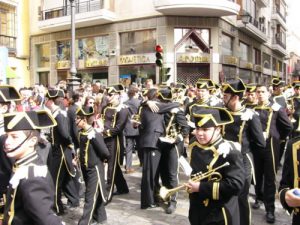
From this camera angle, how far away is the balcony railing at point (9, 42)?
30828 mm


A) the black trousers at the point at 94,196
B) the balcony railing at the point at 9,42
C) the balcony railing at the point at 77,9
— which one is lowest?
the black trousers at the point at 94,196

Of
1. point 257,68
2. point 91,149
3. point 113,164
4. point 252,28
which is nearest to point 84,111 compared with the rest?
point 91,149

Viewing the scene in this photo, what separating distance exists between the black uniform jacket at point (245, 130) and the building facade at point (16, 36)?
27.1 meters

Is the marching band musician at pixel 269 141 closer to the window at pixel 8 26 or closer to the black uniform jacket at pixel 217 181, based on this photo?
the black uniform jacket at pixel 217 181

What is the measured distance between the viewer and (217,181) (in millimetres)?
3996

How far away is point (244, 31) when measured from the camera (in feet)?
102

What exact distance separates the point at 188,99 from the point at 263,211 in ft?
20.0

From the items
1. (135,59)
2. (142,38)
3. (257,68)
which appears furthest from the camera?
(257,68)

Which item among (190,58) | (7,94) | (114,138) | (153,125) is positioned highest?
(190,58)

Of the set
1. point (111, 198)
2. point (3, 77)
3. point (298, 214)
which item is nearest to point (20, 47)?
point (3, 77)

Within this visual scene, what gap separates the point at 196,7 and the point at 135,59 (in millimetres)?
4923

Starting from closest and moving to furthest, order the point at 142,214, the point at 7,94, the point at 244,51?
the point at 7,94, the point at 142,214, the point at 244,51

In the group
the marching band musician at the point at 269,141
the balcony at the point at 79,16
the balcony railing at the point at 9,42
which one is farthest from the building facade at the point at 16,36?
the marching band musician at the point at 269,141

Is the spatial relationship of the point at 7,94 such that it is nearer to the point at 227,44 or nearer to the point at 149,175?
the point at 149,175
